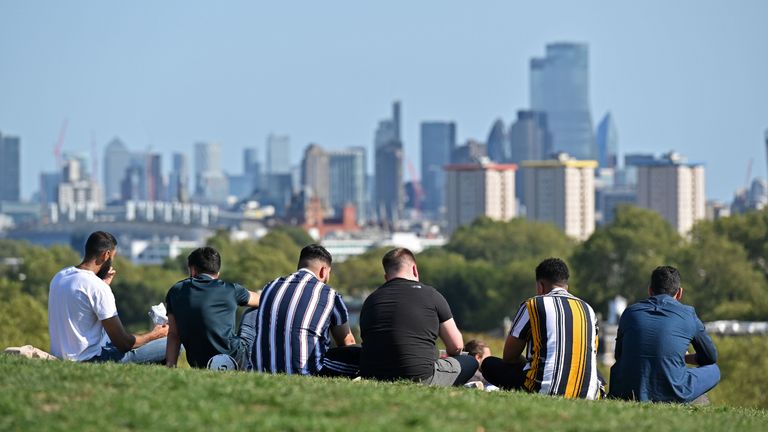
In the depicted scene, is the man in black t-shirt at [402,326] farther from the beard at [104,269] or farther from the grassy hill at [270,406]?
the beard at [104,269]

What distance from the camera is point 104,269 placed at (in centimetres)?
1919

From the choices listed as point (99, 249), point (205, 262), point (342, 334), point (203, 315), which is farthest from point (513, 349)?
point (99, 249)

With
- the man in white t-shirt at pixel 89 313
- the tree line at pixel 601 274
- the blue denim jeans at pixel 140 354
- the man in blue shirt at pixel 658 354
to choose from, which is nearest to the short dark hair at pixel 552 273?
the man in blue shirt at pixel 658 354

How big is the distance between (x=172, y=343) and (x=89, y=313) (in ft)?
2.72

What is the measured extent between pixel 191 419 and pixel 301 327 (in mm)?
4025

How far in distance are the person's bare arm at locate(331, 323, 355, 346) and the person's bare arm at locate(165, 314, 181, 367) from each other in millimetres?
1513

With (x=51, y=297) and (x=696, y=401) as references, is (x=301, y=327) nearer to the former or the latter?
(x=51, y=297)

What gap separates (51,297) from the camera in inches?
750

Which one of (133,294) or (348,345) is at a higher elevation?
(348,345)

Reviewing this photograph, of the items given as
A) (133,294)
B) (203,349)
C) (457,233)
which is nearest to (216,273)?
(203,349)

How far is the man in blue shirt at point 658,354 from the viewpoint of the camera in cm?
1856

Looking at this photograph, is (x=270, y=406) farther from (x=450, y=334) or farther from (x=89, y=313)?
(x=89, y=313)

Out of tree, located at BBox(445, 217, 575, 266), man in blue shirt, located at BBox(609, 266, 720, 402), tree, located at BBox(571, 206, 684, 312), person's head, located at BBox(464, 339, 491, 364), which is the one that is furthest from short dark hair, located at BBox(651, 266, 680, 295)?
tree, located at BBox(445, 217, 575, 266)

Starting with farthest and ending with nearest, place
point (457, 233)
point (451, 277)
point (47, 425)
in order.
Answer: point (457, 233) → point (451, 277) → point (47, 425)
